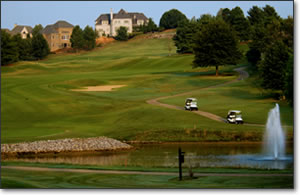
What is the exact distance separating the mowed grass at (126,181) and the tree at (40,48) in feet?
325

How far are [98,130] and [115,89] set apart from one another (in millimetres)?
32738

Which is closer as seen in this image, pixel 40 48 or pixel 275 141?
pixel 275 141

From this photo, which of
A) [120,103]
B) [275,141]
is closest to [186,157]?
[275,141]

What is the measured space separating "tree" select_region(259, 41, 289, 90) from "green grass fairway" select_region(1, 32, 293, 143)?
2259 millimetres

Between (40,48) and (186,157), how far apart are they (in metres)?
94.9

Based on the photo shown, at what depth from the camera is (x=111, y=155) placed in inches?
1587

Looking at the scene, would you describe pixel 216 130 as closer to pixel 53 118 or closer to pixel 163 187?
pixel 53 118

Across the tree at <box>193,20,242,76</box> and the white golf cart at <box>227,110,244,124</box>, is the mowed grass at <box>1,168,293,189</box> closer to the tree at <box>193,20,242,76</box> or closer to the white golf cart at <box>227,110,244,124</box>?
the white golf cart at <box>227,110,244,124</box>

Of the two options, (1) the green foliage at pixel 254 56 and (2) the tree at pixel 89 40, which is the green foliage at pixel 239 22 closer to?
(1) the green foliage at pixel 254 56

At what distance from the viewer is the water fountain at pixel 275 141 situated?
35.6 metres

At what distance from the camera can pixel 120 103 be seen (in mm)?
65375

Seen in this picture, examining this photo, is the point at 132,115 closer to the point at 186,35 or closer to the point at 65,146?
the point at 65,146

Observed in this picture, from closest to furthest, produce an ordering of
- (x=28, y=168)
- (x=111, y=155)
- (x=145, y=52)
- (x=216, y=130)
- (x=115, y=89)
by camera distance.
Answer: (x=28, y=168) < (x=111, y=155) < (x=216, y=130) < (x=115, y=89) < (x=145, y=52)

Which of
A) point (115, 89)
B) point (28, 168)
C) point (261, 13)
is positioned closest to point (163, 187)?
point (28, 168)
